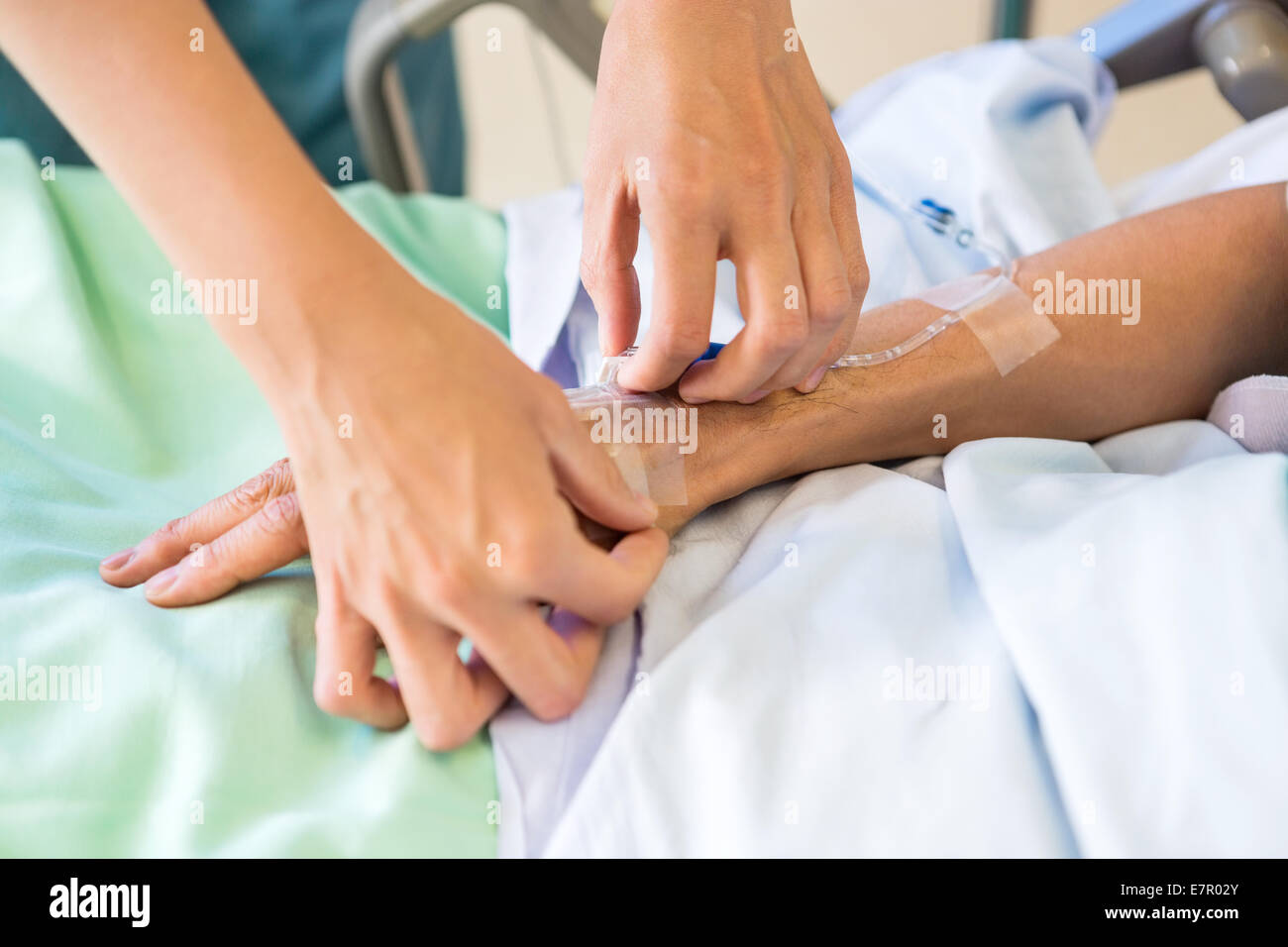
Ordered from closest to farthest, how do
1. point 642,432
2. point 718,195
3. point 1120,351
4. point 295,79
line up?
point 718,195
point 642,432
point 1120,351
point 295,79

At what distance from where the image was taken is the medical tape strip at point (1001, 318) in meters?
0.88

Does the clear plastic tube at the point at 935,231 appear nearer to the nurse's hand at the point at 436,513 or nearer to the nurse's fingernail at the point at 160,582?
the nurse's hand at the point at 436,513

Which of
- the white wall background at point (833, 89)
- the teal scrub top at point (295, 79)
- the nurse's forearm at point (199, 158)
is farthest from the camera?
the white wall background at point (833, 89)

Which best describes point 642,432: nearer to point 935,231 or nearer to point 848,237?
point 848,237

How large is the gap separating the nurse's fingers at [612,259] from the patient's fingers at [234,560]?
0.27 metres

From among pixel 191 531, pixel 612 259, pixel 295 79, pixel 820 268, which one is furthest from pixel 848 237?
pixel 295 79

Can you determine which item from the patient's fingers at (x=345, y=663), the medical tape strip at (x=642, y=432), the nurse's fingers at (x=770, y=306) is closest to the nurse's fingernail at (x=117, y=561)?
the patient's fingers at (x=345, y=663)

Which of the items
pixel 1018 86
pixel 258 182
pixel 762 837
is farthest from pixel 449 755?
pixel 1018 86

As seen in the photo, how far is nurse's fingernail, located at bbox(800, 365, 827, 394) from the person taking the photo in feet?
2.65

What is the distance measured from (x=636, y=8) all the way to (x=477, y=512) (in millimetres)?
434

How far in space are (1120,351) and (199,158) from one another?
770mm

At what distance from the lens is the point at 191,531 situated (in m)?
0.73
